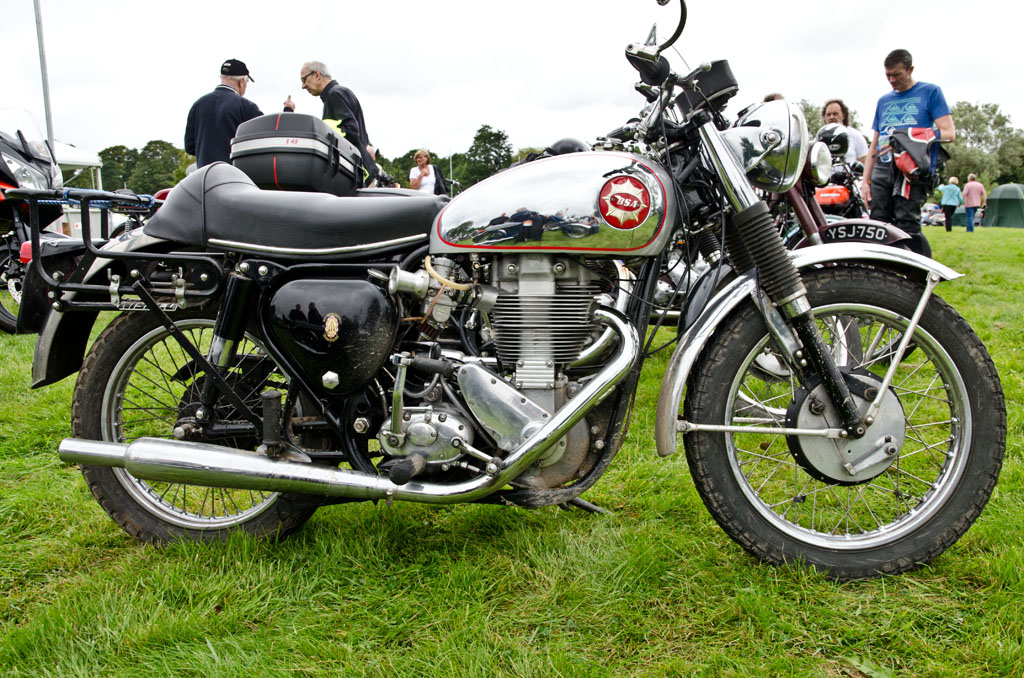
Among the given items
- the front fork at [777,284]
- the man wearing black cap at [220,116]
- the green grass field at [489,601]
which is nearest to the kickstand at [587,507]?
the green grass field at [489,601]

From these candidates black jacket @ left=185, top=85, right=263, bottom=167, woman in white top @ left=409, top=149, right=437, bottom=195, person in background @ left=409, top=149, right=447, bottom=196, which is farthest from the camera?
woman in white top @ left=409, top=149, right=437, bottom=195

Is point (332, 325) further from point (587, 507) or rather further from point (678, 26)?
point (678, 26)

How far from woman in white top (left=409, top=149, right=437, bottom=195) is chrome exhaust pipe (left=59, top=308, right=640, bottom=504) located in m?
7.94

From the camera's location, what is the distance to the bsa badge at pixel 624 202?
2006mm

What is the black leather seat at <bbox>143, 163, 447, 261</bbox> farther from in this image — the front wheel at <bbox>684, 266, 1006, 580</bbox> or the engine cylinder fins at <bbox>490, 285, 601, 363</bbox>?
the front wheel at <bbox>684, 266, 1006, 580</bbox>

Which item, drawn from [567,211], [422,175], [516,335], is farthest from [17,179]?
[567,211]

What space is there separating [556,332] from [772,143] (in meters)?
0.89

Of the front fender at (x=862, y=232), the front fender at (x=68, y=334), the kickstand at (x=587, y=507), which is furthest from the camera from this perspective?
the front fender at (x=862, y=232)

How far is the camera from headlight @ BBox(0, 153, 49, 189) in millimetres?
6100

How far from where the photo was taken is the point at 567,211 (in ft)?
6.56

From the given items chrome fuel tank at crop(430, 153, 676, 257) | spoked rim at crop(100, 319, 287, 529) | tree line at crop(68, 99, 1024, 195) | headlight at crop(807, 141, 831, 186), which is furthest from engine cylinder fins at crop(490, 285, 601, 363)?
tree line at crop(68, 99, 1024, 195)

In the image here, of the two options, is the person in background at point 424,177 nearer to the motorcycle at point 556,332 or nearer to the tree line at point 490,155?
the motorcycle at point 556,332

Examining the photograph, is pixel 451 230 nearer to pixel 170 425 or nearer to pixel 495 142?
pixel 170 425

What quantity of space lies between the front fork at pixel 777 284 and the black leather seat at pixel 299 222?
36.0 inches
